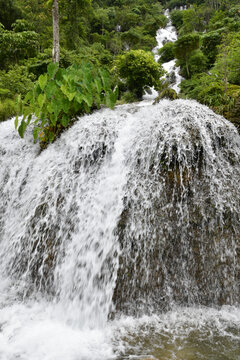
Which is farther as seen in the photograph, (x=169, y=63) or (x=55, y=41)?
(x=169, y=63)

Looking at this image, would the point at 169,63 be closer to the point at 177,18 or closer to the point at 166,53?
the point at 166,53

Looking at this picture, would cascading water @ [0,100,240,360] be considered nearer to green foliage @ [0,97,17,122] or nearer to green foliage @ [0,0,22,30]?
green foliage @ [0,97,17,122]

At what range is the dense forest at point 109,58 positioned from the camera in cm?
489

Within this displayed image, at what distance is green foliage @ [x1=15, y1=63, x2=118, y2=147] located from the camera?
4320 mm

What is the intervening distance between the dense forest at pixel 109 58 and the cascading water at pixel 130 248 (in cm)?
127

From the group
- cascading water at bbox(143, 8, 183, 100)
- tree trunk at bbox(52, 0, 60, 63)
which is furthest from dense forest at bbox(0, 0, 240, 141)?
tree trunk at bbox(52, 0, 60, 63)

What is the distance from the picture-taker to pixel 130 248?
3.15m

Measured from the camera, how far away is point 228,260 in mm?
3107

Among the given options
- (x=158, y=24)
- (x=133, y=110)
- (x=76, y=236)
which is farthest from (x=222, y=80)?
(x=158, y=24)

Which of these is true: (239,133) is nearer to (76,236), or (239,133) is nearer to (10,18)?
(76,236)

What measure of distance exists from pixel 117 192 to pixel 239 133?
263cm

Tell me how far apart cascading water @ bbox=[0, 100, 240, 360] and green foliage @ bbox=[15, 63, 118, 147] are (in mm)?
756

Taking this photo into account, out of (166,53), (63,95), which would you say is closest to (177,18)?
(166,53)

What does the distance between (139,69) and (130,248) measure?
37.3 ft
